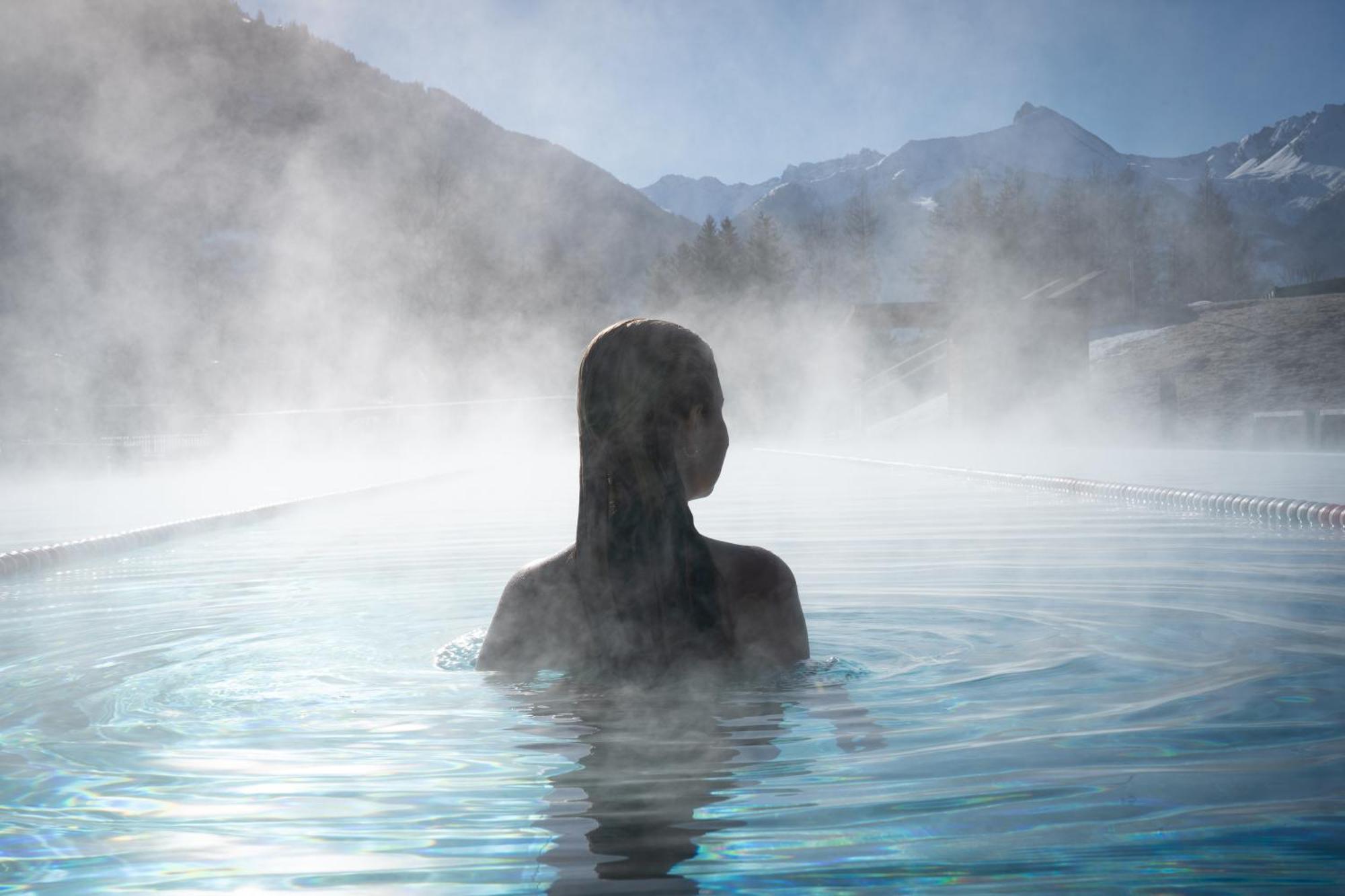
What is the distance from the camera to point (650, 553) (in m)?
2.07

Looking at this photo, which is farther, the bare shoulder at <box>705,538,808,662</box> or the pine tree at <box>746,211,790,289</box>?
the pine tree at <box>746,211,790,289</box>

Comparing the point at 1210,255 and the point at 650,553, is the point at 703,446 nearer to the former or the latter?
the point at 650,553

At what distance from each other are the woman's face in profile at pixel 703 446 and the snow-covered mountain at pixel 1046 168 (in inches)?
5326

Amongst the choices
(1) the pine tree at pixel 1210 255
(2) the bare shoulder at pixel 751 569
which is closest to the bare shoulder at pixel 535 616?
(2) the bare shoulder at pixel 751 569

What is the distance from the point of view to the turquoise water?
1528 mm

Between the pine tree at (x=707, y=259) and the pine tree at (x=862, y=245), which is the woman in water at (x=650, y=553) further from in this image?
the pine tree at (x=862, y=245)

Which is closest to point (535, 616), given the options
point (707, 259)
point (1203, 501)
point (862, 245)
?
point (1203, 501)

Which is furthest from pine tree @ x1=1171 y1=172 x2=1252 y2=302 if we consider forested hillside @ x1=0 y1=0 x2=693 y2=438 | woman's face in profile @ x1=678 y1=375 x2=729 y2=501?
woman's face in profile @ x1=678 y1=375 x2=729 y2=501

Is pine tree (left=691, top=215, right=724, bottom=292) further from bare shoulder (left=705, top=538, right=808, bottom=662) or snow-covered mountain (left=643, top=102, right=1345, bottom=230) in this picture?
snow-covered mountain (left=643, top=102, right=1345, bottom=230)

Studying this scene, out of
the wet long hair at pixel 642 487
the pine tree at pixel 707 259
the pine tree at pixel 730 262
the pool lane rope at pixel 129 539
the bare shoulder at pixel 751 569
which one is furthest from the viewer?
the pine tree at pixel 730 262

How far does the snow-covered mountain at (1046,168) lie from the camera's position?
139625 mm

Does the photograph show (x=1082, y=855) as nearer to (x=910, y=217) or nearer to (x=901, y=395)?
(x=901, y=395)

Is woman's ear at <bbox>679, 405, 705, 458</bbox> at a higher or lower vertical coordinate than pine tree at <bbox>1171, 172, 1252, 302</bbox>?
lower

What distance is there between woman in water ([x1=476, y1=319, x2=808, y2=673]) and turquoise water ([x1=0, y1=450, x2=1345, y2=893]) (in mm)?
127
